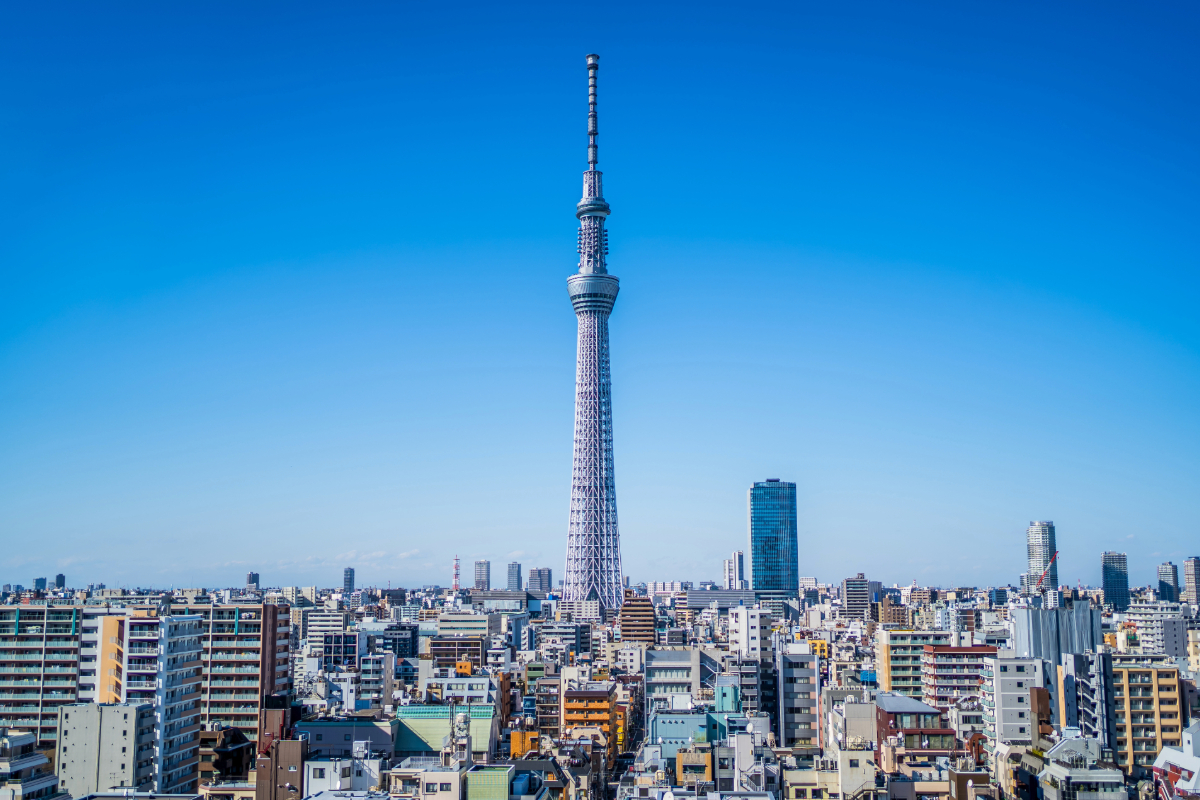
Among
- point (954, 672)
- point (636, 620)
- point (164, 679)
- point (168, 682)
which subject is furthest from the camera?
point (636, 620)

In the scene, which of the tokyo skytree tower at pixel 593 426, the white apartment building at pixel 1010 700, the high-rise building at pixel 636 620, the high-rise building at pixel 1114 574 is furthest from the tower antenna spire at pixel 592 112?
the high-rise building at pixel 1114 574

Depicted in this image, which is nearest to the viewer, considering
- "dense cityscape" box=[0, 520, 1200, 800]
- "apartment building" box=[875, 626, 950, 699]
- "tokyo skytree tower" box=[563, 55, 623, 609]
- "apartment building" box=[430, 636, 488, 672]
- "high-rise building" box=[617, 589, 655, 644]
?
"dense cityscape" box=[0, 520, 1200, 800]

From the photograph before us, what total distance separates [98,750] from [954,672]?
32212 millimetres

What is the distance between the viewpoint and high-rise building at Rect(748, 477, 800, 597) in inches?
6142

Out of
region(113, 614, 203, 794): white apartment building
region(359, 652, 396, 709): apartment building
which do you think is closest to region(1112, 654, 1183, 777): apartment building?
region(359, 652, 396, 709): apartment building

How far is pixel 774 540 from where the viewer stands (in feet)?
513

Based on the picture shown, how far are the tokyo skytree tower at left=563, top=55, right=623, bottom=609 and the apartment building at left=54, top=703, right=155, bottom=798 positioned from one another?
62531mm

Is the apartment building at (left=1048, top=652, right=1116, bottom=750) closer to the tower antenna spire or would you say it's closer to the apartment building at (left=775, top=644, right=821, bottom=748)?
the apartment building at (left=775, top=644, right=821, bottom=748)

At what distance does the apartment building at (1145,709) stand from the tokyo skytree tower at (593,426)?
57.9m

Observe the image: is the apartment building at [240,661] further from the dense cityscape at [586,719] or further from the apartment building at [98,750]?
the apartment building at [98,750]

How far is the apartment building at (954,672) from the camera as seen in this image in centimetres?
4700

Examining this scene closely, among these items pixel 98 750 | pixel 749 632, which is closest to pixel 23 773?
pixel 98 750

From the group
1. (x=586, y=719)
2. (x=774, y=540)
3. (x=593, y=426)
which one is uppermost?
(x=593, y=426)

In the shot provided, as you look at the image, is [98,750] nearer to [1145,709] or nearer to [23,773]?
[23,773]
